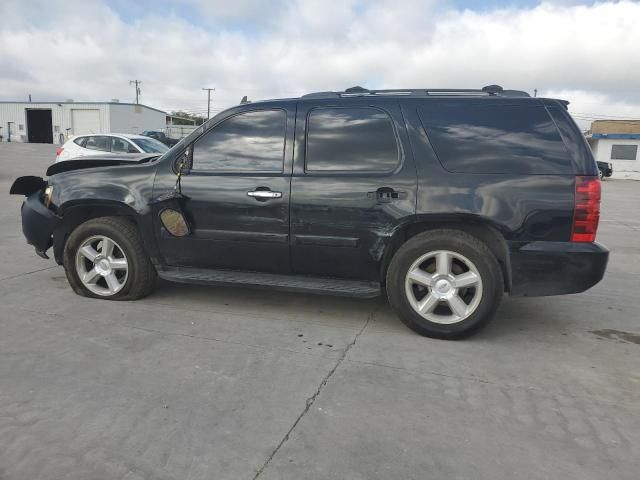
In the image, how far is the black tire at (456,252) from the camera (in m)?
3.71

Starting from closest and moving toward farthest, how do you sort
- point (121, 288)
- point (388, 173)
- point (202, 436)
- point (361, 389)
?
point (202, 436)
point (361, 389)
point (388, 173)
point (121, 288)

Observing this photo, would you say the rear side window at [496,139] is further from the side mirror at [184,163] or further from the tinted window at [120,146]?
the tinted window at [120,146]

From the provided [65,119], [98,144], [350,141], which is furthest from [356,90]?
[65,119]

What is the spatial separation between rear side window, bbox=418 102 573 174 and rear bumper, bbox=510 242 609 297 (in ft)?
1.78

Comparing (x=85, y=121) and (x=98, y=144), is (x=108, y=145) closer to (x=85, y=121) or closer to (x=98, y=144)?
(x=98, y=144)

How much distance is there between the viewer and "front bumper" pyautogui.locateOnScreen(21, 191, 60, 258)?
480 cm

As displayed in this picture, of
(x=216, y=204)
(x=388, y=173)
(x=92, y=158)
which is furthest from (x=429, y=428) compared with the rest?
(x=92, y=158)

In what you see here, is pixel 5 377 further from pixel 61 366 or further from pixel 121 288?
pixel 121 288

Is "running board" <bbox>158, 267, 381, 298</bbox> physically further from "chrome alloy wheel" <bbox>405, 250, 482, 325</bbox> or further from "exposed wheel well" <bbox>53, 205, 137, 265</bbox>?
"exposed wheel well" <bbox>53, 205, 137, 265</bbox>

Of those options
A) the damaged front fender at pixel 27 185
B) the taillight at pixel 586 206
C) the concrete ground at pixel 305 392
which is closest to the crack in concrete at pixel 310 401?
the concrete ground at pixel 305 392

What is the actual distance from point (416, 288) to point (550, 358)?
1046 mm

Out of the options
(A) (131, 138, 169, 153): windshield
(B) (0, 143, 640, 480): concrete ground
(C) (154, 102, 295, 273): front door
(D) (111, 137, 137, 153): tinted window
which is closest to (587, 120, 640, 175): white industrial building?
(A) (131, 138, 169, 153): windshield

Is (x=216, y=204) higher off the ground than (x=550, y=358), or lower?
higher

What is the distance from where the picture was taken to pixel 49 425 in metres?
2.68
